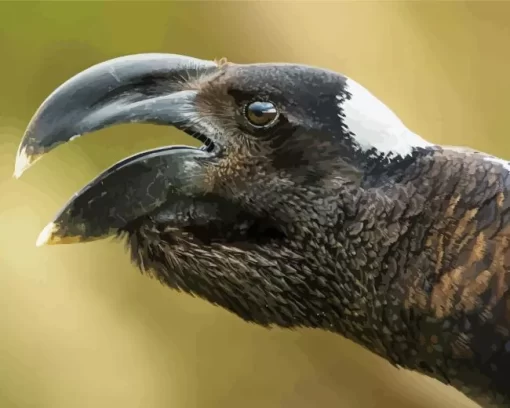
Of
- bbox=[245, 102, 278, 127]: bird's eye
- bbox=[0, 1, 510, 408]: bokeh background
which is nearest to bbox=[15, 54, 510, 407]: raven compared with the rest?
bbox=[245, 102, 278, 127]: bird's eye

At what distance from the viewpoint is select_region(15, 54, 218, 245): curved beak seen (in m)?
0.59

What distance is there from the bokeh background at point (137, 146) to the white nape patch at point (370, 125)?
1.61 ft

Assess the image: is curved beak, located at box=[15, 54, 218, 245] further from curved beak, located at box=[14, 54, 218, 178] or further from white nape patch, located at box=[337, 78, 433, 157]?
white nape patch, located at box=[337, 78, 433, 157]

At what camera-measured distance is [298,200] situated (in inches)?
23.2

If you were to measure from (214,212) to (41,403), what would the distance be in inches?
25.9

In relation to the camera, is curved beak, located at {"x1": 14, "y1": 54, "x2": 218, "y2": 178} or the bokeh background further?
the bokeh background

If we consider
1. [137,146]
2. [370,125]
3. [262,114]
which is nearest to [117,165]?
[262,114]

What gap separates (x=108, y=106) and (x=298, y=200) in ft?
0.69

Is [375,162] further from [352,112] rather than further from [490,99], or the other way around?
[490,99]

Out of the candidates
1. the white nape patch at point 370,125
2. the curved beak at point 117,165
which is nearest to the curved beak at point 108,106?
the curved beak at point 117,165

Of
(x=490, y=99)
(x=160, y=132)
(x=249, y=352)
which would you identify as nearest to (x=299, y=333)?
(x=249, y=352)

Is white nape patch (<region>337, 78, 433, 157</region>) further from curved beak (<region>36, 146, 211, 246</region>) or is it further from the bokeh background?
the bokeh background

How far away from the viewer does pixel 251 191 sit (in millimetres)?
591

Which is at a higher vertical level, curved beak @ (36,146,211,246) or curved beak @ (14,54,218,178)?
curved beak @ (14,54,218,178)
